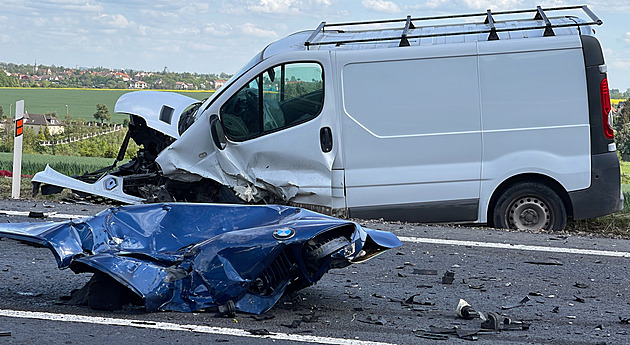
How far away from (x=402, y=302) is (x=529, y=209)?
3547 mm

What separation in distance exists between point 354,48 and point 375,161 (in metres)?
1.27

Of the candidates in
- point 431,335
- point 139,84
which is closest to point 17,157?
point 431,335

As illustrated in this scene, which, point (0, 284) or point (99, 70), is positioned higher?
point (99, 70)

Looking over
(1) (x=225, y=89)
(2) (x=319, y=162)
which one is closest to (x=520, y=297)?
(2) (x=319, y=162)

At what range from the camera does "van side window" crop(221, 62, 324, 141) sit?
8266 millimetres

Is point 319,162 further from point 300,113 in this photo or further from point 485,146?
point 485,146

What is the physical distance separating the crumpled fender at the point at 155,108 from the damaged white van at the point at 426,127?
0.51 metres

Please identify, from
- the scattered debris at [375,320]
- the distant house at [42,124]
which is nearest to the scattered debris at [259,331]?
the scattered debris at [375,320]

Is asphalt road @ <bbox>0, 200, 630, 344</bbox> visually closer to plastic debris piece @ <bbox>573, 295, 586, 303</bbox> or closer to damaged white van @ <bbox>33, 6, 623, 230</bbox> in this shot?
plastic debris piece @ <bbox>573, 295, 586, 303</bbox>

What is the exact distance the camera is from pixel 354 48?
8289 millimetres

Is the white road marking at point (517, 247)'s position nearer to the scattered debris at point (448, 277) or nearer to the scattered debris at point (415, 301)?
the scattered debris at point (448, 277)

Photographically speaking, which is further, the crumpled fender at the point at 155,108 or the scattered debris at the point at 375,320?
the crumpled fender at the point at 155,108

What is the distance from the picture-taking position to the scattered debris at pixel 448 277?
233 inches

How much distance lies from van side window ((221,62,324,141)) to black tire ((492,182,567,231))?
2.29 m
